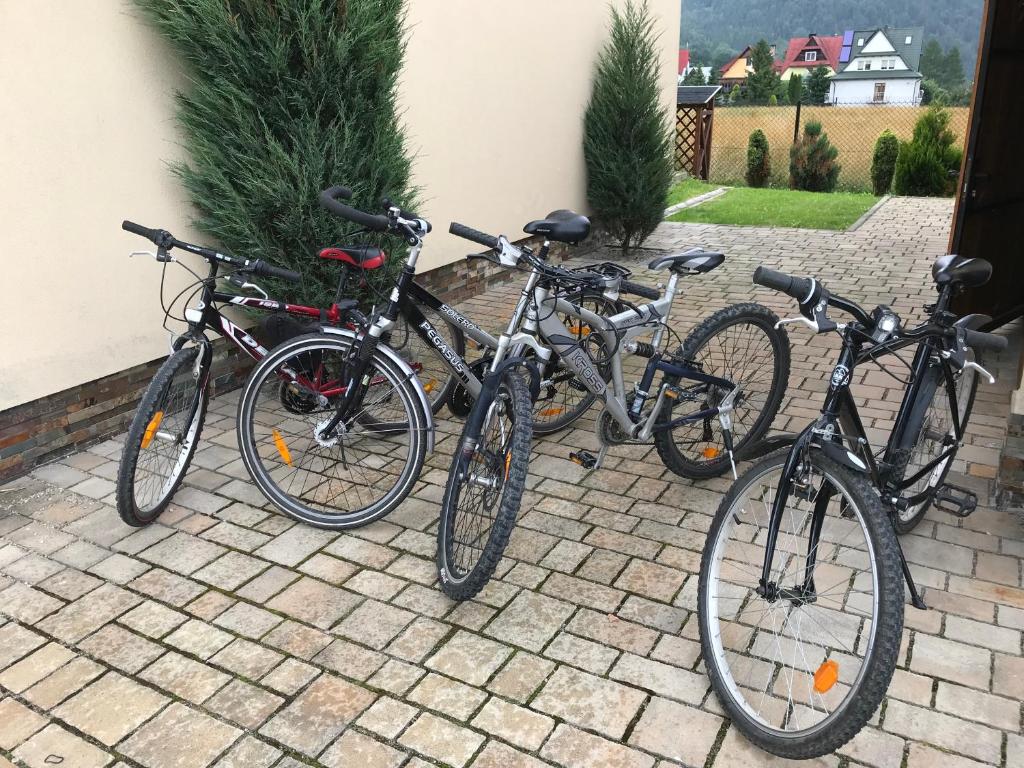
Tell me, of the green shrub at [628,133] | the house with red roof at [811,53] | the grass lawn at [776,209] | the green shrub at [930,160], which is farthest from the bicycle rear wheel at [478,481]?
the house with red roof at [811,53]

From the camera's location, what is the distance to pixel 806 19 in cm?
9625

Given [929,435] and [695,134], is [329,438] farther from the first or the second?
[695,134]

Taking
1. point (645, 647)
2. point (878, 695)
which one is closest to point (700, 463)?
point (645, 647)

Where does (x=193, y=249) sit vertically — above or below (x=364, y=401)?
above

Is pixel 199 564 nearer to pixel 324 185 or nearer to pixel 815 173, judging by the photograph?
pixel 324 185

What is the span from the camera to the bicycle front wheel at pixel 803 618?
1.97m

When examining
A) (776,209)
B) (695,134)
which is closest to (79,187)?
(776,209)

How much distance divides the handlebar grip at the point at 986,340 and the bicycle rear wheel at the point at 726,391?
1.18m

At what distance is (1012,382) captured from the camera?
463 centimetres

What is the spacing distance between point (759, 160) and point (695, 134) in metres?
1.63

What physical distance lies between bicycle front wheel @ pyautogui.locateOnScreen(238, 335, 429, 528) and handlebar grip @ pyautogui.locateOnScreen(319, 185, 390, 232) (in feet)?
1.48

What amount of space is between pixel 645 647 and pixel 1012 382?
324cm

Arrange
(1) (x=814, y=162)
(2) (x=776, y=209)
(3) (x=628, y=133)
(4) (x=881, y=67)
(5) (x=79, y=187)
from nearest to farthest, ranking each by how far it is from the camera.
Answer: (5) (x=79, y=187) → (3) (x=628, y=133) → (2) (x=776, y=209) → (1) (x=814, y=162) → (4) (x=881, y=67)

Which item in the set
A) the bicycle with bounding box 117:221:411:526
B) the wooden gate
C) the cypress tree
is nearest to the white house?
the wooden gate
